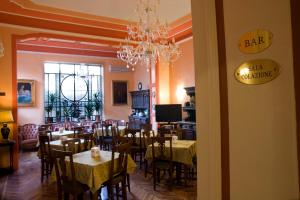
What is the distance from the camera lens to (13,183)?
466 centimetres

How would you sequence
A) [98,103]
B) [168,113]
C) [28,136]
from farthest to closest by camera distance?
[98,103]
[28,136]
[168,113]

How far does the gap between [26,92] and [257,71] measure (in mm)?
8848

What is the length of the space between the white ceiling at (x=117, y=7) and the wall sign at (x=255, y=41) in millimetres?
4208

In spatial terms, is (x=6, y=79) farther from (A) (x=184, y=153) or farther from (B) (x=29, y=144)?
(A) (x=184, y=153)

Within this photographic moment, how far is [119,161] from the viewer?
3.42 m

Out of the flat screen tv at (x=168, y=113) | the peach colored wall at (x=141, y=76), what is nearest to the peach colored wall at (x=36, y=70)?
the peach colored wall at (x=141, y=76)

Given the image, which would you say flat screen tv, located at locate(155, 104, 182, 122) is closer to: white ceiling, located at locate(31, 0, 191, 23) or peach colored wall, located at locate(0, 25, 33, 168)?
white ceiling, located at locate(31, 0, 191, 23)

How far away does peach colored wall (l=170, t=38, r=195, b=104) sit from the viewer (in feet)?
23.2

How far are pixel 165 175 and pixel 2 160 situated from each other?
392cm

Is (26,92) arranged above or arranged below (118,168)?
above

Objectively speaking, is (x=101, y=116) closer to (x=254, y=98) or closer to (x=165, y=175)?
(x=165, y=175)

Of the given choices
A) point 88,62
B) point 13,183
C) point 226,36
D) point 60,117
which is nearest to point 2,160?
point 13,183

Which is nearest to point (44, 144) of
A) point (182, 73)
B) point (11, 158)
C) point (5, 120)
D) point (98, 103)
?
point (5, 120)

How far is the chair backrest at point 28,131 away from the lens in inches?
316
